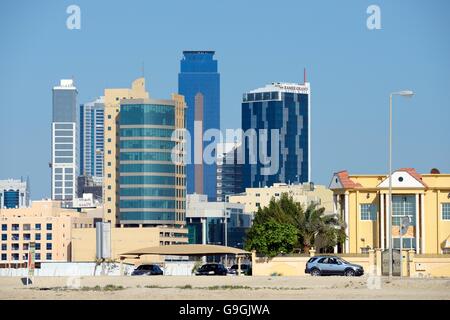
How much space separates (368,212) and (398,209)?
233cm

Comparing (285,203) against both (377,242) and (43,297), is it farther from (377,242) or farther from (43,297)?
(43,297)

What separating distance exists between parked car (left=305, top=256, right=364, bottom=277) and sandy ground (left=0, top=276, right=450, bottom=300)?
6567 millimetres

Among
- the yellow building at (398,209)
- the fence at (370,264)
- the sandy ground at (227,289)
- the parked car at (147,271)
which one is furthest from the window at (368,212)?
the sandy ground at (227,289)

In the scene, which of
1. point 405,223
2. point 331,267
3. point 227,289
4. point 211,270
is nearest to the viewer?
point 227,289

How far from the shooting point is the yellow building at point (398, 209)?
9625 centimetres

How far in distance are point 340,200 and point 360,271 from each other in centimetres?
2324

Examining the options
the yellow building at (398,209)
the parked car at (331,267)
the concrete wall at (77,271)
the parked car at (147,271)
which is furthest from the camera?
the yellow building at (398,209)

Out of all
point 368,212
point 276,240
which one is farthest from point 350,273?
point 368,212

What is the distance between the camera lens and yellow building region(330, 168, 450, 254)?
96.2m

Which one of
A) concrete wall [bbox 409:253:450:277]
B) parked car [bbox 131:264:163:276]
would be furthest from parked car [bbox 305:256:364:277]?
parked car [bbox 131:264:163:276]

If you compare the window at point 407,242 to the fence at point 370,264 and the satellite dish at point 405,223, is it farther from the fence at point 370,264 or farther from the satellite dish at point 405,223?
the fence at point 370,264

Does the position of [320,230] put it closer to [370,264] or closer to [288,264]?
[288,264]

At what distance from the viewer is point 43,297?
5472cm

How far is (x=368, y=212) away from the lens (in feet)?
322
